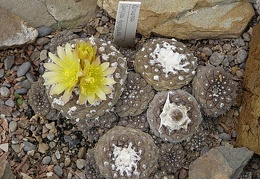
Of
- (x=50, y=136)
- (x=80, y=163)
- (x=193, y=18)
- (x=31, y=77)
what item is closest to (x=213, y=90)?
(x=193, y=18)

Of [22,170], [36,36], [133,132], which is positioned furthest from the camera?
[36,36]

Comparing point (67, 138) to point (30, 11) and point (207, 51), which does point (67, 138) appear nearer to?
point (30, 11)

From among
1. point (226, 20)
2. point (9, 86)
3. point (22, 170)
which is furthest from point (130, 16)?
point (22, 170)

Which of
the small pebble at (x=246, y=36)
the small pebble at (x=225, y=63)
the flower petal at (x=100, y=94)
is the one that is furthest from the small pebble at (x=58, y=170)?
the small pebble at (x=246, y=36)

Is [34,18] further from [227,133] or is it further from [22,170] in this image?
[227,133]

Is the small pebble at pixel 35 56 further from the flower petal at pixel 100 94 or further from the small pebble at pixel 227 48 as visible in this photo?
the small pebble at pixel 227 48

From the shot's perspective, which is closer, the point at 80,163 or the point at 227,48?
the point at 80,163

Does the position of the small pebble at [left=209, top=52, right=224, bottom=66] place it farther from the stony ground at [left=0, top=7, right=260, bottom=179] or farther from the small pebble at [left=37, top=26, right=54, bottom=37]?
the small pebble at [left=37, top=26, right=54, bottom=37]

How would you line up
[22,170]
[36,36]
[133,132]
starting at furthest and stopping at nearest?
[36,36] → [22,170] → [133,132]
